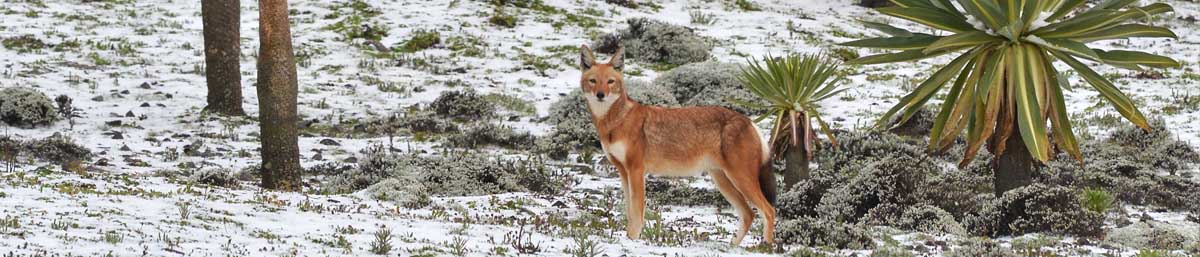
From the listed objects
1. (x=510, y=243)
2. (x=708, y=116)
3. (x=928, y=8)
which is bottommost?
(x=510, y=243)

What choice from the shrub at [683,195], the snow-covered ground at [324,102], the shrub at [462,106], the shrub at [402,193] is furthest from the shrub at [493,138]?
the shrub at [402,193]

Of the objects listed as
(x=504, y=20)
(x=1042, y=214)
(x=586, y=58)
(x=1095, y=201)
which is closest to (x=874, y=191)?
(x=1042, y=214)

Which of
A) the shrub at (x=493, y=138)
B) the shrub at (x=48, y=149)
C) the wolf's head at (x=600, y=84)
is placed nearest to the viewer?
the wolf's head at (x=600, y=84)

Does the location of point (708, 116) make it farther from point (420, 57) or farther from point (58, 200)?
point (420, 57)

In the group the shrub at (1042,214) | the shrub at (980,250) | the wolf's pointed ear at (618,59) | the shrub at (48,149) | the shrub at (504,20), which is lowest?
the shrub at (48,149)

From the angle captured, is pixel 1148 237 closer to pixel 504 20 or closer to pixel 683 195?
pixel 683 195

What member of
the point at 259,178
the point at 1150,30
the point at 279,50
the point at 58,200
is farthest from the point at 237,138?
the point at 1150,30

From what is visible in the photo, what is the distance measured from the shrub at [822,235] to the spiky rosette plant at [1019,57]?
8.61 ft

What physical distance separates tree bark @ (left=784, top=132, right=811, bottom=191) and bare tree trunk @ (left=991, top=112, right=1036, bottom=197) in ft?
6.57

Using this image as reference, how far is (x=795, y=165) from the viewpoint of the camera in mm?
13133

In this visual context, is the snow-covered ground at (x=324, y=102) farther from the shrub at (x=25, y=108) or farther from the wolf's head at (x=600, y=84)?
the wolf's head at (x=600, y=84)

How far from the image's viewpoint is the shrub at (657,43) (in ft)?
76.2

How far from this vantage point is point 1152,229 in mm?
10102

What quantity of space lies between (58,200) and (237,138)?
7.11 meters
